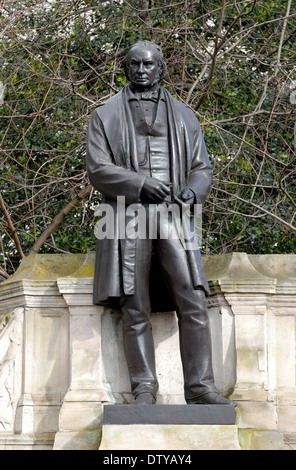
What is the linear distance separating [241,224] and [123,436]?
7.14 m

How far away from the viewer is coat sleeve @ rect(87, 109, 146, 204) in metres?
8.01

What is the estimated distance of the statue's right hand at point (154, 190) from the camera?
7992mm

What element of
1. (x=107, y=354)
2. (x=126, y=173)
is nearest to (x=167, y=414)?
(x=107, y=354)

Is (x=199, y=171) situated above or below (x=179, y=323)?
above

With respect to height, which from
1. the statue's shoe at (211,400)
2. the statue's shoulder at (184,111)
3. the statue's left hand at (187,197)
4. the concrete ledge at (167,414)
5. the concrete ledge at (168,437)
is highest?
the statue's shoulder at (184,111)

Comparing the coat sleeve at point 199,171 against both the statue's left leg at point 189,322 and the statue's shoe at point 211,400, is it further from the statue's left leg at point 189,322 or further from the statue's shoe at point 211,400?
the statue's shoe at point 211,400

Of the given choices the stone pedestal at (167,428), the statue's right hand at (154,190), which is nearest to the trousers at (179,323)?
the statue's right hand at (154,190)

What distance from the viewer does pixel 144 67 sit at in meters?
8.28

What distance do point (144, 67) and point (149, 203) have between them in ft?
3.18

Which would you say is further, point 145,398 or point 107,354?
point 107,354

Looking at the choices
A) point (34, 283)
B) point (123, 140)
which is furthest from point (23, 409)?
point (123, 140)

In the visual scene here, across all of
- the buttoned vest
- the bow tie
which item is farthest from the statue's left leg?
the bow tie

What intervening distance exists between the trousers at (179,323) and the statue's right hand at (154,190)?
192 millimetres

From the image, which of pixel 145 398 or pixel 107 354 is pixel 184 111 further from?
pixel 145 398
